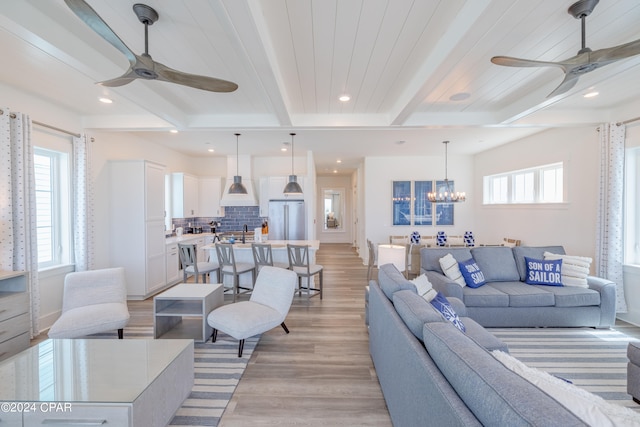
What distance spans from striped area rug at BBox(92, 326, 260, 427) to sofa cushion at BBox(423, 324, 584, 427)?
175 cm

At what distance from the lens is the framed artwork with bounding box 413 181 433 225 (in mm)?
7262

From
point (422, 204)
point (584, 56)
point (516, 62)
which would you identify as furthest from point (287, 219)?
point (584, 56)

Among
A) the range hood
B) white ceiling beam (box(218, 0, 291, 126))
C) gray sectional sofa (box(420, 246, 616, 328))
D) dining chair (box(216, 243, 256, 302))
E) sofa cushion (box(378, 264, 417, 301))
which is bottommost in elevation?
gray sectional sofa (box(420, 246, 616, 328))

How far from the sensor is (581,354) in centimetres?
287

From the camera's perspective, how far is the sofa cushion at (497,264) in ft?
12.7

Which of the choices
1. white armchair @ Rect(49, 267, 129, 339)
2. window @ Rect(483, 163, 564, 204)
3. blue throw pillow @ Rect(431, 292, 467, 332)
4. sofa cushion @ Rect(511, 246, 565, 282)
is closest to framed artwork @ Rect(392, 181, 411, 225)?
window @ Rect(483, 163, 564, 204)

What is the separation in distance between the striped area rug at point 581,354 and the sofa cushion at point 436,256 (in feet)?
3.23

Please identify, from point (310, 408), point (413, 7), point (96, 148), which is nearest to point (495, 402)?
point (310, 408)

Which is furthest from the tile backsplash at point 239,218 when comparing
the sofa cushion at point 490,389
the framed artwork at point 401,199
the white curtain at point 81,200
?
the sofa cushion at point 490,389

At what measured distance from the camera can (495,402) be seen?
914mm

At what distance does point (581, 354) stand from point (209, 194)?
7.24 metres

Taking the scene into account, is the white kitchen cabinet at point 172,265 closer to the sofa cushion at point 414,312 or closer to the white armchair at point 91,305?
the white armchair at point 91,305

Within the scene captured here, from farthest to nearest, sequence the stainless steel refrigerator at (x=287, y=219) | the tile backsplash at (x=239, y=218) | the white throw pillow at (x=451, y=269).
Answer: the tile backsplash at (x=239, y=218) < the stainless steel refrigerator at (x=287, y=219) < the white throw pillow at (x=451, y=269)

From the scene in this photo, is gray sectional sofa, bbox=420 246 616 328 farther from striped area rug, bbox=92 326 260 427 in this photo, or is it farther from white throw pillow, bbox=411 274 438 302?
striped area rug, bbox=92 326 260 427
